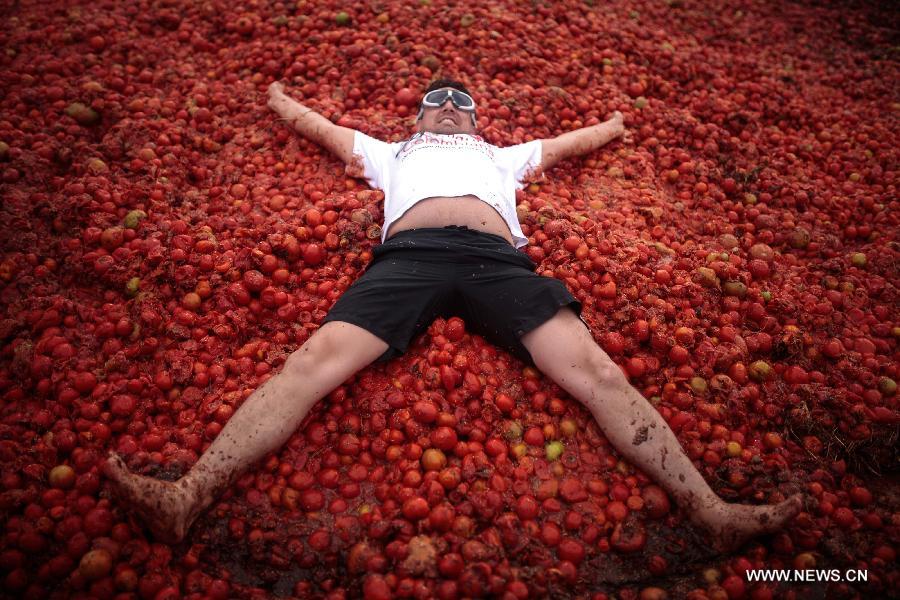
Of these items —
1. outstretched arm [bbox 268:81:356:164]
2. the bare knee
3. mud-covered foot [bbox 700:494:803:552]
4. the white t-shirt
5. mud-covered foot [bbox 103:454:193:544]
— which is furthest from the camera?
outstretched arm [bbox 268:81:356:164]

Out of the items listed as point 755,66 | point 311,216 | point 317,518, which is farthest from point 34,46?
point 755,66

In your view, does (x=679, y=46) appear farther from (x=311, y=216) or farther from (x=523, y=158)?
(x=311, y=216)

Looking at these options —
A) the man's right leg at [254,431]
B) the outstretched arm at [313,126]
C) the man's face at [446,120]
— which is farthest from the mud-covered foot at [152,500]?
the man's face at [446,120]

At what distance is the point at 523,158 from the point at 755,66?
4167mm

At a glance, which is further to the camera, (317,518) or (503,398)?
(503,398)

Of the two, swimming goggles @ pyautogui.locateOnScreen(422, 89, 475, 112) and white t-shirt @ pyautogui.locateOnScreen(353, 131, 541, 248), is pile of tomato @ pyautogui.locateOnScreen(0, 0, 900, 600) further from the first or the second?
swimming goggles @ pyautogui.locateOnScreen(422, 89, 475, 112)

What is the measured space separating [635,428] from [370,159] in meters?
2.85

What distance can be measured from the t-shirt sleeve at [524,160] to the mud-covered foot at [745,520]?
9.20 feet

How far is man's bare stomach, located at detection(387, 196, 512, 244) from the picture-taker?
11.4 feet

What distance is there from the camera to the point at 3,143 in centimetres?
405

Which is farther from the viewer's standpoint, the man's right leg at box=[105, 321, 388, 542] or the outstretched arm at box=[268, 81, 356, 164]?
the outstretched arm at box=[268, 81, 356, 164]

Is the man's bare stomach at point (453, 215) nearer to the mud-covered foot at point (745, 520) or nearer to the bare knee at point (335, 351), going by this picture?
the bare knee at point (335, 351)

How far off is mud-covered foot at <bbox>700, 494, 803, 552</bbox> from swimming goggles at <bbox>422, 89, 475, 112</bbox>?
3.33 meters

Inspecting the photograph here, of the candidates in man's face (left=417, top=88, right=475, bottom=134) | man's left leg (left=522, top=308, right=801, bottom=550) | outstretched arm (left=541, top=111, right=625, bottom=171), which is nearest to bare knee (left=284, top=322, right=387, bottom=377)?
man's left leg (left=522, top=308, right=801, bottom=550)
